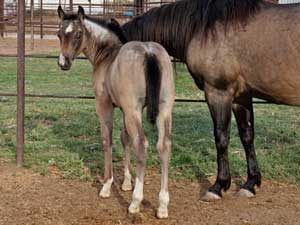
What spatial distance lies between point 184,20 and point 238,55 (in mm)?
630

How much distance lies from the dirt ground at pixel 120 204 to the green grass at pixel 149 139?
0.86 ft

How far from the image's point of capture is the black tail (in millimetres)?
3703

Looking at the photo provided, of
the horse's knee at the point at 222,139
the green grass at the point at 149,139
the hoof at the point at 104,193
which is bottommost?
the green grass at the point at 149,139

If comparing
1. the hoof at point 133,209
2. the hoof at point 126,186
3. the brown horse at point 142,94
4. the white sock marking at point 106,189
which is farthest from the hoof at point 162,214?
the hoof at point 126,186

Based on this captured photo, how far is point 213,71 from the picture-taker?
4355mm

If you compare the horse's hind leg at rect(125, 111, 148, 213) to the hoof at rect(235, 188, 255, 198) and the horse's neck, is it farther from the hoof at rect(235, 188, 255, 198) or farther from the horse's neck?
the hoof at rect(235, 188, 255, 198)

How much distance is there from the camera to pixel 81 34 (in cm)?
436

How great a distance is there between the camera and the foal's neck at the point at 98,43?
14.6 feet

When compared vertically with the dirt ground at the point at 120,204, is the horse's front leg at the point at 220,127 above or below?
above

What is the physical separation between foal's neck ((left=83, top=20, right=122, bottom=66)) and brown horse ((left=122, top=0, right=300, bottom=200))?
665 millimetres

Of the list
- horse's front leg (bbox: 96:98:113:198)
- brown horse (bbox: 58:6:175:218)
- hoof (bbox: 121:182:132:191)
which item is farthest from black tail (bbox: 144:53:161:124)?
hoof (bbox: 121:182:132:191)

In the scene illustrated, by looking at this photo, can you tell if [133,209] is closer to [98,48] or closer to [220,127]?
[220,127]

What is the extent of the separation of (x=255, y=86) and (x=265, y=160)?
1.34 m

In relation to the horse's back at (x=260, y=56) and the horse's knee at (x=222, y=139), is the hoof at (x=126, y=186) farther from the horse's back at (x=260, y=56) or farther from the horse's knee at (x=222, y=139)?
the horse's back at (x=260, y=56)
